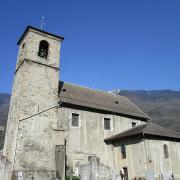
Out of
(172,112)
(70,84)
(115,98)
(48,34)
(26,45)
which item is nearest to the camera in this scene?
(26,45)

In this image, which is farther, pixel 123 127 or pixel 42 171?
pixel 123 127

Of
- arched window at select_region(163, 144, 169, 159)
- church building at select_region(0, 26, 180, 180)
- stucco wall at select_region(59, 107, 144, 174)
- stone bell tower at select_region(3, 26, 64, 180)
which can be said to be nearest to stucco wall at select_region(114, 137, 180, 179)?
Result: church building at select_region(0, 26, 180, 180)

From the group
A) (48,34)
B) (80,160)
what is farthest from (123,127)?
(48,34)

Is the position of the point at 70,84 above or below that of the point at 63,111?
above

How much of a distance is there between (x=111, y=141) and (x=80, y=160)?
4.07m

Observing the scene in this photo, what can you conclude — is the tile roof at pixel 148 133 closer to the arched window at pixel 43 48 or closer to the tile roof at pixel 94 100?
the tile roof at pixel 94 100

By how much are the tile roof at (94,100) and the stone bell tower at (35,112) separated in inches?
80.3

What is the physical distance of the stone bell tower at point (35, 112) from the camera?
760 inches

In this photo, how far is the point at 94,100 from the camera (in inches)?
1061

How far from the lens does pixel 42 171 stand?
63.8 feet

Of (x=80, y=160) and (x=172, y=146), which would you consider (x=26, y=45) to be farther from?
(x=172, y=146)

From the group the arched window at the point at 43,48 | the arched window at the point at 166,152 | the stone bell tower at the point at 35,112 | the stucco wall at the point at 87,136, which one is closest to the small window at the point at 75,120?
the stucco wall at the point at 87,136

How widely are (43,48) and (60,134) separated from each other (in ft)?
31.2

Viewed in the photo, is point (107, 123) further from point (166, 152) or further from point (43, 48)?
point (43, 48)
